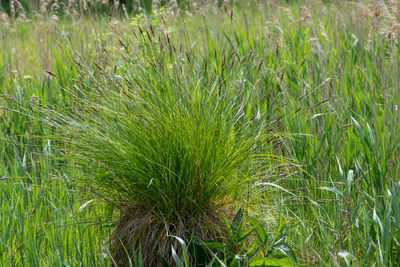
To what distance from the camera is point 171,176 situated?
180 centimetres

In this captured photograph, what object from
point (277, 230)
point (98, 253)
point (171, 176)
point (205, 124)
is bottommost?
point (98, 253)

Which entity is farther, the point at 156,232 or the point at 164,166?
the point at 156,232

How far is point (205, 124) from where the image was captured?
1.84m

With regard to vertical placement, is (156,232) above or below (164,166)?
below

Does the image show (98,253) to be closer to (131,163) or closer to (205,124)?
(131,163)

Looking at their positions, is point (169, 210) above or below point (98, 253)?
above

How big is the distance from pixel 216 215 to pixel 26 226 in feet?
2.76

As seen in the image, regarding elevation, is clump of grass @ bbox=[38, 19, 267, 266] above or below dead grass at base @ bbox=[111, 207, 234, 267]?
above

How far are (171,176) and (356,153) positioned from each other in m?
1.17

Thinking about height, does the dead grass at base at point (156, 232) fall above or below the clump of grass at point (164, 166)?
below

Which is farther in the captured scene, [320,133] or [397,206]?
[320,133]

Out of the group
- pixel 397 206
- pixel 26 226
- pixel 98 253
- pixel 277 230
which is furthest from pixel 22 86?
pixel 397 206

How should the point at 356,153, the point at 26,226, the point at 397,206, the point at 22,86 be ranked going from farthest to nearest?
1. the point at 22,86
2. the point at 356,153
3. the point at 26,226
4. the point at 397,206

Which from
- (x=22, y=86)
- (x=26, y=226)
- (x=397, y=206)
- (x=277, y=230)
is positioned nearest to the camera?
(x=277, y=230)
